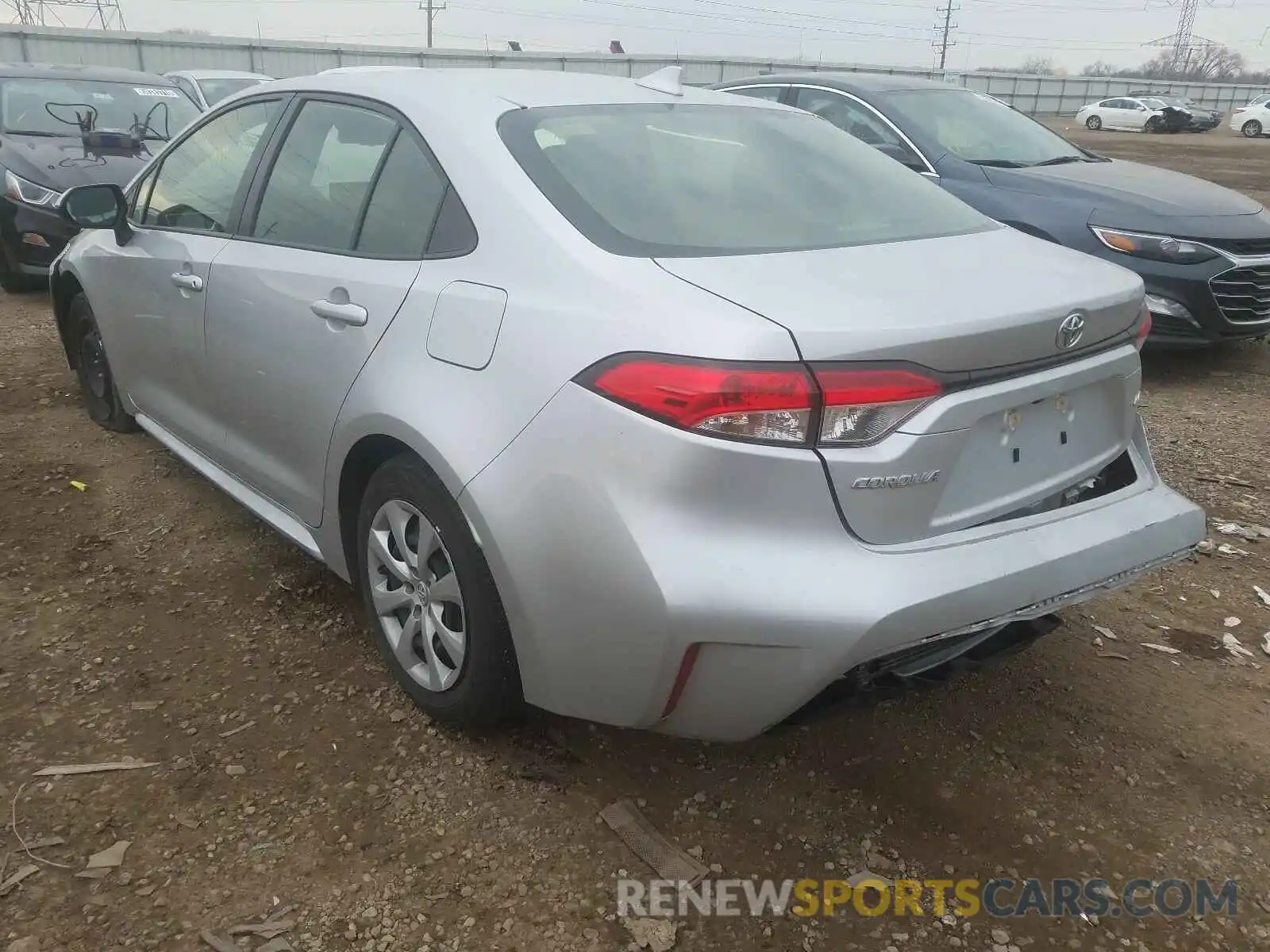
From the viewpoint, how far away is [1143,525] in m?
2.28

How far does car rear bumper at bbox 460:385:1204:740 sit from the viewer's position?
1.84 meters

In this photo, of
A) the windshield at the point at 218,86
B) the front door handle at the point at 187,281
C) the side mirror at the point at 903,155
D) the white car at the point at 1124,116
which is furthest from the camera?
the white car at the point at 1124,116

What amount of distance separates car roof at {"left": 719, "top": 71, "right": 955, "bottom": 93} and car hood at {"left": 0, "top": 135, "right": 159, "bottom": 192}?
459 cm

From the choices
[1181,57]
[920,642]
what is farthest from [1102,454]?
[1181,57]

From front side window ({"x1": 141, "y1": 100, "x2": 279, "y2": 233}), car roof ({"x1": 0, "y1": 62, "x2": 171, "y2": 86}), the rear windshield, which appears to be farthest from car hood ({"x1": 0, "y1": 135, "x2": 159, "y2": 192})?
the rear windshield

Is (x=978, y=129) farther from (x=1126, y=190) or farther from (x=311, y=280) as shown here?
(x=311, y=280)

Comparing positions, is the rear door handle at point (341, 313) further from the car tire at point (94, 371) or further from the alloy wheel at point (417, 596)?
the car tire at point (94, 371)

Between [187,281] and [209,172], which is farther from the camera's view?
[209,172]

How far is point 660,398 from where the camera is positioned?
1.86m

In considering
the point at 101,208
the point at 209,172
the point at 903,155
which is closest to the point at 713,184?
the point at 209,172

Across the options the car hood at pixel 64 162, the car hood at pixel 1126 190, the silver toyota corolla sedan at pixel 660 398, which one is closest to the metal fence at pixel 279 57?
the car hood at pixel 64 162

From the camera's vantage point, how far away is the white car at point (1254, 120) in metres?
33.0

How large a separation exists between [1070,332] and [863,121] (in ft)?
14.9

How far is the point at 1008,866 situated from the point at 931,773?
32 centimetres
